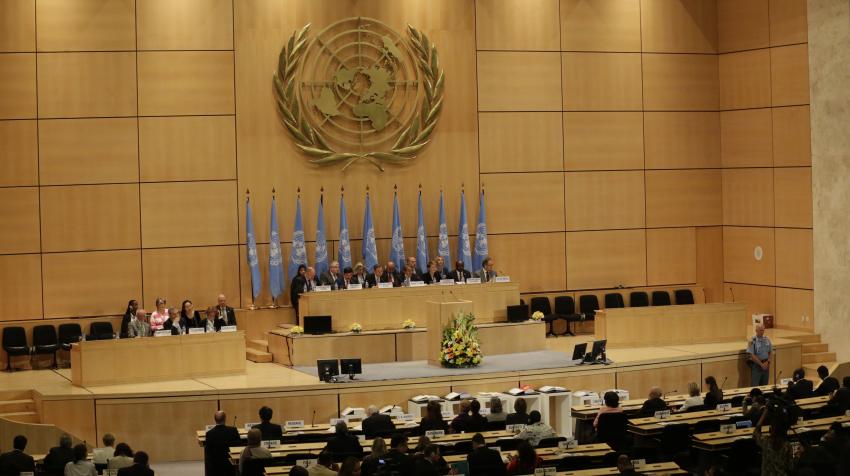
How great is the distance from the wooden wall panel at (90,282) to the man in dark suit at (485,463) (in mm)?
10909

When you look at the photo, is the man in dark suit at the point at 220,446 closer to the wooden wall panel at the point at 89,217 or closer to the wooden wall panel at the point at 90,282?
the wooden wall panel at the point at 90,282

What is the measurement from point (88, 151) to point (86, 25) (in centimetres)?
210

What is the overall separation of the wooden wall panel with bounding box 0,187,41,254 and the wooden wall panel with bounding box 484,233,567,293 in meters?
8.08

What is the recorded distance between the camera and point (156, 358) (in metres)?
18.1

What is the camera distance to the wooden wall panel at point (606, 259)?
78.0 feet

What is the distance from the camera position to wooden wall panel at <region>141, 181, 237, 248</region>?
2123cm

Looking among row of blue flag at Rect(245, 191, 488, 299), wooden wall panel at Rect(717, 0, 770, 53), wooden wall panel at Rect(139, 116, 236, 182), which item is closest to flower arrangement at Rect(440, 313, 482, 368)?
row of blue flag at Rect(245, 191, 488, 299)

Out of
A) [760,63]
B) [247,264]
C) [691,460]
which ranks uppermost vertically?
[760,63]

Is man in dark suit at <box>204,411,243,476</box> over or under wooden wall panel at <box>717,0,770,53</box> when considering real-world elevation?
under

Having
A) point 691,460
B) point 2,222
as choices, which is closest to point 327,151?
point 2,222

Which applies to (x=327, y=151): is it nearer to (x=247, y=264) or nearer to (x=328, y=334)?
(x=247, y=264)

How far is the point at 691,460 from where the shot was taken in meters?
13.7

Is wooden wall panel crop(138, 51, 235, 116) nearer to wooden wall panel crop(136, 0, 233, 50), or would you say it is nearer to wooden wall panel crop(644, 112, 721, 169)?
wooden wall panel crop(136, 0, 233, 50)

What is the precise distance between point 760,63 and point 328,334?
10.0 meters
